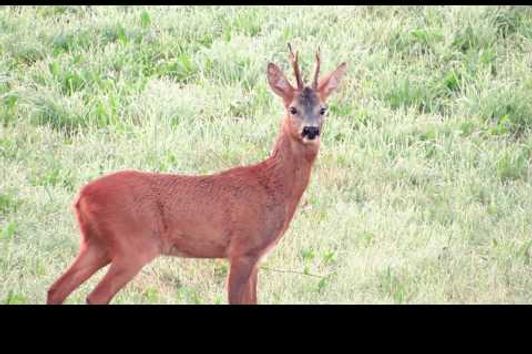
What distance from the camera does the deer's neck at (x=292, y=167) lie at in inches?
371

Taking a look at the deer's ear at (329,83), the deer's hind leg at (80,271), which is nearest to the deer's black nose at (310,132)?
the deer's ear at (329,83)

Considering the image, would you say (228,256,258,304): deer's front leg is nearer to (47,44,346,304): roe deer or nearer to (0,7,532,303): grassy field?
(47,44,346,304): roe deer

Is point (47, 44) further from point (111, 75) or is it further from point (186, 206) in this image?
point (186, 206)

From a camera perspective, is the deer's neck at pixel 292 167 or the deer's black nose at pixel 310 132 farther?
the deer's neck at pixel 292 167

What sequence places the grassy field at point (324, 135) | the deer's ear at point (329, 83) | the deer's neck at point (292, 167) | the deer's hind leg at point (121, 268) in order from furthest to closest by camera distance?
the grassy field at point (324, 135), the deer's ear at point (329, 83), the deer's neck at point (292, 167), the deer's hind leg at point (121, 268)

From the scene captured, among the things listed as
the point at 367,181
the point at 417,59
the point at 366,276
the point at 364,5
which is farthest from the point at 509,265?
the point at 364,5

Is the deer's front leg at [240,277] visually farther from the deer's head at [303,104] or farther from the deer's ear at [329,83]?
the deer's ear at [329,83]

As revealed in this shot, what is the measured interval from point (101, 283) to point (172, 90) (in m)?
5.19

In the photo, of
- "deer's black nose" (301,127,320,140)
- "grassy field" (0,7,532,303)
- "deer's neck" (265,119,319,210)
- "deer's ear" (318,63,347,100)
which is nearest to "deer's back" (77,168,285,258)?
"deer's neck" (265,119,319,210)

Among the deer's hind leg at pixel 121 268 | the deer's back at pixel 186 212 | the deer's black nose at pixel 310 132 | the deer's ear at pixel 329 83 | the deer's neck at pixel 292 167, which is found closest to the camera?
the deer's hind leg at pixel 121 268

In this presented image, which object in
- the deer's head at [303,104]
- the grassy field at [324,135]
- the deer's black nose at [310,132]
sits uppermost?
the deer's head at [303,104]

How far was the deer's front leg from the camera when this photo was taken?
29.3 ft

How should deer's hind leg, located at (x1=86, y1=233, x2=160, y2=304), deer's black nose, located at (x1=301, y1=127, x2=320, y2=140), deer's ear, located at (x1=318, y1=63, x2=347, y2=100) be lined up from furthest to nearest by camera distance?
deer's ear, located at (x1=318, y1=63, x2=347, y2=100), deer's black nose, located at (x1=301, y1=127, x2=320, y2=140), deer's hind leg, located at (x1=86, y1=233, x2=160, y2=304)

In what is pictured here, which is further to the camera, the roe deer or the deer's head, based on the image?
the deer's head
